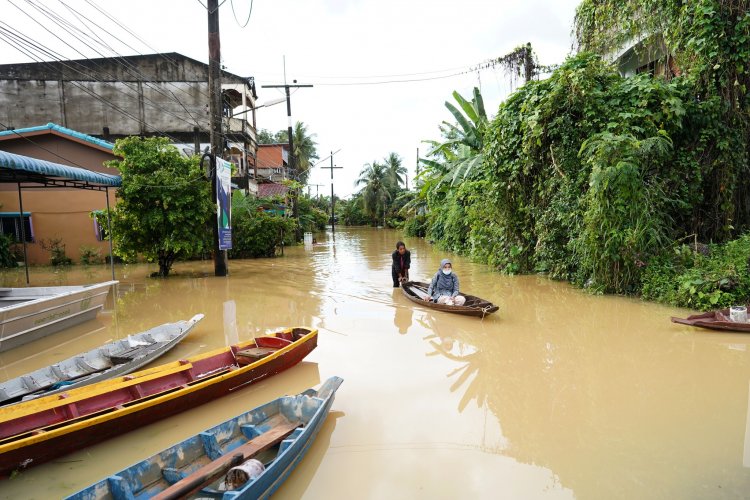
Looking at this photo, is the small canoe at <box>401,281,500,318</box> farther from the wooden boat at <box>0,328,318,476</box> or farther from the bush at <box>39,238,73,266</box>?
the bush at <box>39,238,73,266</box>

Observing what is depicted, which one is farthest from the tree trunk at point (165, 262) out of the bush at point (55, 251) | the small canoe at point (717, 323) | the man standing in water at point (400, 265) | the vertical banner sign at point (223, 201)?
the small canoe at point (717, 323)

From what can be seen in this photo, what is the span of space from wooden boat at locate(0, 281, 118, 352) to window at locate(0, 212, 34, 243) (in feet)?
36.7

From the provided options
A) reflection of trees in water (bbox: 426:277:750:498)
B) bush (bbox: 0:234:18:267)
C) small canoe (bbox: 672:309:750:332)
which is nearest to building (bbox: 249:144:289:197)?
bush (bbox: 0:234:18:267)

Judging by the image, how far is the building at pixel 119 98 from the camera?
24219 mm

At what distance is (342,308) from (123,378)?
18.9 ft

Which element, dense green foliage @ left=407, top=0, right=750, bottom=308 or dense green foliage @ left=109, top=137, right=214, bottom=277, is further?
dense green foliage @ left=109, top=137, right=214, bottom=277

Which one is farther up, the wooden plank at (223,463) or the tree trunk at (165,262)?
the tree trunk at (165,262)

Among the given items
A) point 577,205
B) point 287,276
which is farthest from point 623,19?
point 287,276

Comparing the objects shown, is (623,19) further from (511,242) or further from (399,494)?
(399,494)

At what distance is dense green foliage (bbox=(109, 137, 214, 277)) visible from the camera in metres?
13.5

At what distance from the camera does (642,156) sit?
1029 centimetres

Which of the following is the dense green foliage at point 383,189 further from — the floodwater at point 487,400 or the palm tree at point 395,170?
the floodwater at point 487,400

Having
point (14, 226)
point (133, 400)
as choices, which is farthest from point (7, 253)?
point (133, 400)

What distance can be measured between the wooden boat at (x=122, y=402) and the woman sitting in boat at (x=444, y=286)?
3.64 metres
